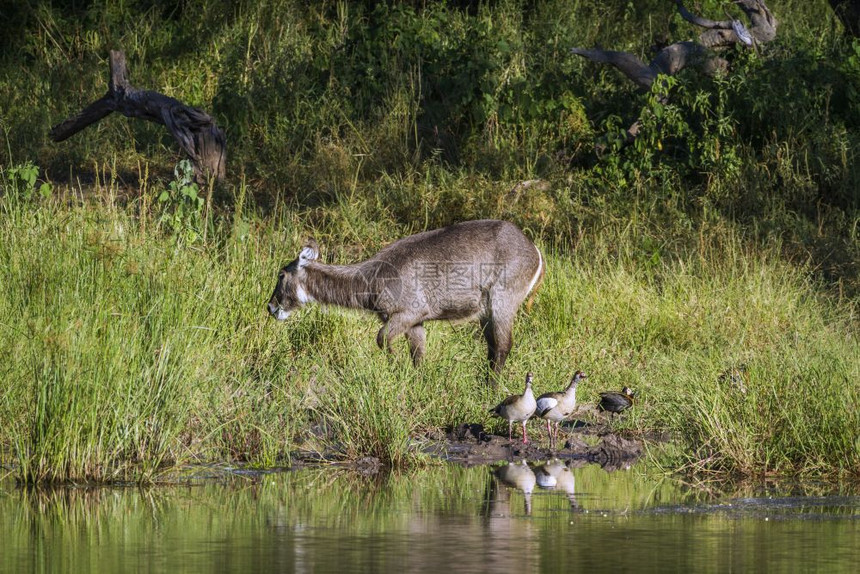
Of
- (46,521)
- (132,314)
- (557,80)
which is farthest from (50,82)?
(46,521)

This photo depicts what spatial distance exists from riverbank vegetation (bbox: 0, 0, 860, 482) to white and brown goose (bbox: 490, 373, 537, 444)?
39 cm

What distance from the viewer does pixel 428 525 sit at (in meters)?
6.11

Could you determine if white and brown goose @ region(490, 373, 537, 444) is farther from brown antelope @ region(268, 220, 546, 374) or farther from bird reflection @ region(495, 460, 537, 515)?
brown antelope @ region(268, 220, 546, 374)

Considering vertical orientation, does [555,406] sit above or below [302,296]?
below

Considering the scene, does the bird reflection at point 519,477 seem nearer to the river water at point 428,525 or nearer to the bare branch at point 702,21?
the river water at point 428,525

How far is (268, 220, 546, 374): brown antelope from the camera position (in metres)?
10.3

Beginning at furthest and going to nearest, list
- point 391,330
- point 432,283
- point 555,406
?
1. point 432,283
2. point 391,330
3. point 555,406

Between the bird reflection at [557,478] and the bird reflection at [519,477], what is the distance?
43 millimetres

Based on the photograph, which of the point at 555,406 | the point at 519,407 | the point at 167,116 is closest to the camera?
the point at 519,407

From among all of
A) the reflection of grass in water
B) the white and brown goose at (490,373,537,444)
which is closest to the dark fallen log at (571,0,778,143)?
the reflection of grass in water

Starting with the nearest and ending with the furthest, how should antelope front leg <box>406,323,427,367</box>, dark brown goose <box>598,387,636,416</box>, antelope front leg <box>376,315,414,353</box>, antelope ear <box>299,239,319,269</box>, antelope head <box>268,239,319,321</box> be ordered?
dark brown goose <box>598,387,636,416</box> < antelope front leg <box>376,315,414,353</box> < antelope front leg <box>406,323,427,367</box> < antelope head <box>268,239,319,321</box> < antelope ear <box>299,239,319,269</box>

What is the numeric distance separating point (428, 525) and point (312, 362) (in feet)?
12.3

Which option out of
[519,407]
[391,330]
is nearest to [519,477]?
[519,407]

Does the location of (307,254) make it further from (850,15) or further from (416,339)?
(850,15)
